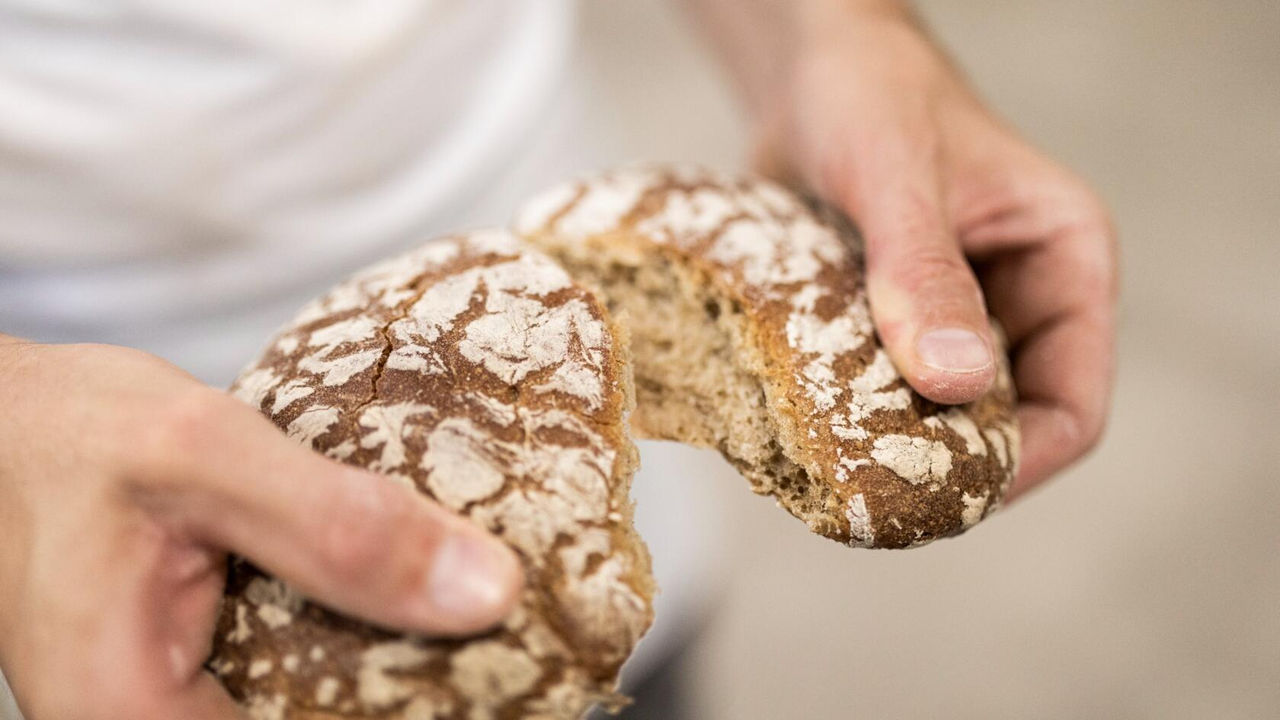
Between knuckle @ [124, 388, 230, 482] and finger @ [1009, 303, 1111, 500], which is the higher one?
knuckle @ [124, 388, 230, 482]

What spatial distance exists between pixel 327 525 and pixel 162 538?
244 millimetres

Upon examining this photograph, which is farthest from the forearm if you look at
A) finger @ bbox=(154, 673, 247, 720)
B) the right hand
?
finger @ bbox=(154, 673, 247, 720)

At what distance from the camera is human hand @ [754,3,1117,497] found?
1551mm

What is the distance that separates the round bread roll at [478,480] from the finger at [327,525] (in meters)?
0.07

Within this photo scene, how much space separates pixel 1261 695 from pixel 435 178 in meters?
2.95

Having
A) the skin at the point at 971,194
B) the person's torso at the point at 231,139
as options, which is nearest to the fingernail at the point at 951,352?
the skin at the point at 971,194

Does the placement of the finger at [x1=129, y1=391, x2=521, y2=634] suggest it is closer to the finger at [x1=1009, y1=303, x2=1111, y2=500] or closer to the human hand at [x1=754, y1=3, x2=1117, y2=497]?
the human hand at [x1=754, y1=3, x2=1117, y2=497]

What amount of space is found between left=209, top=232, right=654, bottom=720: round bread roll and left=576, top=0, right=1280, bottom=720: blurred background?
139 cm

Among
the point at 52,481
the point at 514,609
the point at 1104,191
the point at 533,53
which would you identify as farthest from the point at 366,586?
the point at 1104,191

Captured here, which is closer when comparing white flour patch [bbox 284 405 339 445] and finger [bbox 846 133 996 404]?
white flour patch [bbox 284 405 339 445]

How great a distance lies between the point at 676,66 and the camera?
466cm

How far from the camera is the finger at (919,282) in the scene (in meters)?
1.20

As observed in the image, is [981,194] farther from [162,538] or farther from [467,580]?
[162,538]

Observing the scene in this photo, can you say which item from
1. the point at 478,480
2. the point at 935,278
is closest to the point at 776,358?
the point at 935,278
